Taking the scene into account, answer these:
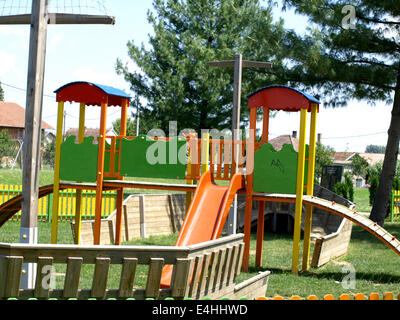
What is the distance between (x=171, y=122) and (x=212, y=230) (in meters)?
19.2

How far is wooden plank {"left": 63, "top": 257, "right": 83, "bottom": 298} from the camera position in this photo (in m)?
4.98

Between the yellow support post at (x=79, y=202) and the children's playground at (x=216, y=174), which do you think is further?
the yellow support post at (x=79, y=202)

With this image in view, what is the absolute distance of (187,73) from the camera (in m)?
29.0

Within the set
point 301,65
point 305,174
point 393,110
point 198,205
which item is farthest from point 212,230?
point 393,110

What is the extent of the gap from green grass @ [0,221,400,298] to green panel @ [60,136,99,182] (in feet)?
→ 6.91

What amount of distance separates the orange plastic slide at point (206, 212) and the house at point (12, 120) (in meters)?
42.7

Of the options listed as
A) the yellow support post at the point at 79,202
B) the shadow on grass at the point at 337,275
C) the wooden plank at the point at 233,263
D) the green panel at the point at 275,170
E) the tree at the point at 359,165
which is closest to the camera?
the wooden plank at the point at 233,263

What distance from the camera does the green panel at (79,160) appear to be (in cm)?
1277

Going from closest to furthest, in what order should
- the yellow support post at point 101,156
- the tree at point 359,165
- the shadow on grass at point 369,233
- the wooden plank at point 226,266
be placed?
the wooden plank at point 226,266
the yellow support post at point 101,156
the shadow on grass at point 369,233
the tree at point 359,165

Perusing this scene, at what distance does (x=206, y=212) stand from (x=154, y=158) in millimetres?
2316

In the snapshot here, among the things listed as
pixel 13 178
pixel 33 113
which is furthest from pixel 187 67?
pixel 33 113

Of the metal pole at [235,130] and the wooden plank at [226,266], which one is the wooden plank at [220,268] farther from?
the metal pole at [235,130]

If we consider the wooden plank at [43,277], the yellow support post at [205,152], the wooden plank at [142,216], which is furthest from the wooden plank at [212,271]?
the wooden plank at [142,216]
